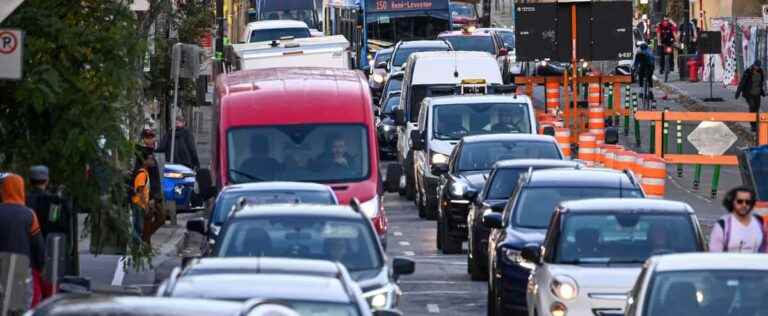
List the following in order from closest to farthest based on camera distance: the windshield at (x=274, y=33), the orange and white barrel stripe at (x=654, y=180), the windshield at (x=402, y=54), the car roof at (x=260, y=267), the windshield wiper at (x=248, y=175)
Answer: the car roof at (x=260, y=267) < the windshield wiper at (x=248, y=175) < the orange and white barrel stripe at (x=654, y=180) < the windshield at (x=402, y=54) < the windshield at (x=274, y=33)

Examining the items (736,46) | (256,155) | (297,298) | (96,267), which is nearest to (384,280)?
(297,298)

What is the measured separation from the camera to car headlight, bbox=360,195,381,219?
→ 72.7ft

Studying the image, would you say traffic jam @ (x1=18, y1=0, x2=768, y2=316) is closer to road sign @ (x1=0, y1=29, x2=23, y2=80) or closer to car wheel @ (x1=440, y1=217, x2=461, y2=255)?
car wheel @ (x1=440, y1=217, x2=461, y2=255)

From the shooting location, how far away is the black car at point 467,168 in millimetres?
26391

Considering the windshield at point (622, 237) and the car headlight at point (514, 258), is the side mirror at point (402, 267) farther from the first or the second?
the car headlight at point (514, 258)

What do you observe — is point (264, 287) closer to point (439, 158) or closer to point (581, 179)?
point (581, 179)

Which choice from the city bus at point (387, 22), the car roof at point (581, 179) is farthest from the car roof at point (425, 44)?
the car roof at point (581, 179)

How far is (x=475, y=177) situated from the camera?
2691 centimetres

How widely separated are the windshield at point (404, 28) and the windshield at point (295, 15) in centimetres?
1449

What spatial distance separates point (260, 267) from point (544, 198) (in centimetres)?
894

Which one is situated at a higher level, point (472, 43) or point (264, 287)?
point (264, 287)

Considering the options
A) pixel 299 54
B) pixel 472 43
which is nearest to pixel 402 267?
pixel 299 54

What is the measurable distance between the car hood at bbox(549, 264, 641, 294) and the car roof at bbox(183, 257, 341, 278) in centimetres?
467

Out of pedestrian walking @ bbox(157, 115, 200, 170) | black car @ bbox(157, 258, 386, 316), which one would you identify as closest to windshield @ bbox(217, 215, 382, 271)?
black car @ bbox(157, 258, 386, 316)
